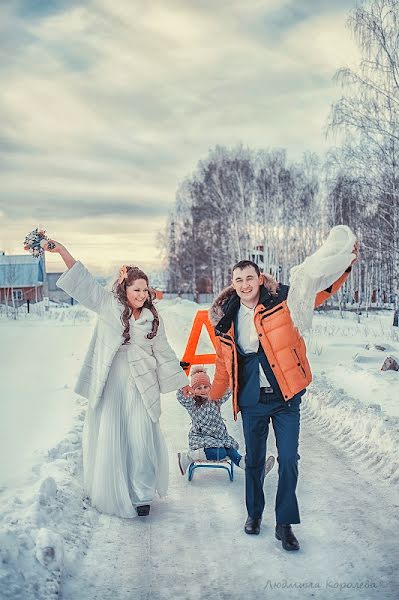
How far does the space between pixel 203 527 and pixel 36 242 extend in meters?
2.51

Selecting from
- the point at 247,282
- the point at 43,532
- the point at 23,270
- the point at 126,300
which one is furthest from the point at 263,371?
the point at 23,270

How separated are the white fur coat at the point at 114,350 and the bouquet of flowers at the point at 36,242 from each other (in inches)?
10.8

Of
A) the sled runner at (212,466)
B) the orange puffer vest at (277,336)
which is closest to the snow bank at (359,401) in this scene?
the sled runner at (212,466)

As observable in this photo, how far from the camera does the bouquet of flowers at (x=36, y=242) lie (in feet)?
15.7

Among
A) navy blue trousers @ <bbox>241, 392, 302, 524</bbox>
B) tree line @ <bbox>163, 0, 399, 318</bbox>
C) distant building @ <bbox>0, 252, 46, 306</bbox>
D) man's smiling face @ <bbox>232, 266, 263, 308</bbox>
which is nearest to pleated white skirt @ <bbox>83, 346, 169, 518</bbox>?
navy blue trousers @ <bbox>241, 392, 302, 524</bbox>

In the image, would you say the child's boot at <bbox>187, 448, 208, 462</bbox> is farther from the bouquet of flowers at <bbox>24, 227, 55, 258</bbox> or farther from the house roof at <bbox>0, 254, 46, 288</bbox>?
the house roof at <bbox>0, 254, 46, 288</bbox>

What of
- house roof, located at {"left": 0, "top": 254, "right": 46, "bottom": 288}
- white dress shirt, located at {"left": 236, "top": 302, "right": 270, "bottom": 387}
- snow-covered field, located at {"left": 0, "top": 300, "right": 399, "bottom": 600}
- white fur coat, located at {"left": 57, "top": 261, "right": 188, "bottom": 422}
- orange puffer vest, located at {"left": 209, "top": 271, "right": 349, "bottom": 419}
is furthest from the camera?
house roof, located at {"left": 0, "top": 254, "right": 46, "bottom": 288}

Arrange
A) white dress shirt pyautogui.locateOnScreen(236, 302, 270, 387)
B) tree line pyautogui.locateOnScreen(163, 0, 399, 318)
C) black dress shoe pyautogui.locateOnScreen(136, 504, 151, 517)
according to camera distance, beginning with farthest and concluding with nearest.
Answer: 1. tree line pyautogui.locateOnScreen(163, 0, 399, 318)
2. black dress shoe pyautogui.locateOnScreen(136, 504, 151, 517)
3. white dress shirt pyautogui.locateOnScreen(236, 302, 270, 387)

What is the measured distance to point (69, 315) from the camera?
32.9 m

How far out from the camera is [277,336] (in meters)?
4.14

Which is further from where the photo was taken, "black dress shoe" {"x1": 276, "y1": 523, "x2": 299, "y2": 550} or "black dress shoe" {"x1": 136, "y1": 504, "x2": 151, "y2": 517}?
"black dress shoe" {"x1": 136, "y1": 504, "x2": 151, "y2": 517}

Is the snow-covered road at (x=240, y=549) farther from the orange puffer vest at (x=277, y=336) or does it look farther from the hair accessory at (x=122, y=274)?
the hair accessory at (x=122, y=274)

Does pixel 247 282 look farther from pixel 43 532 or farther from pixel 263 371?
pixel 43 532

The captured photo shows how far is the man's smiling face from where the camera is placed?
4250 millimetres
